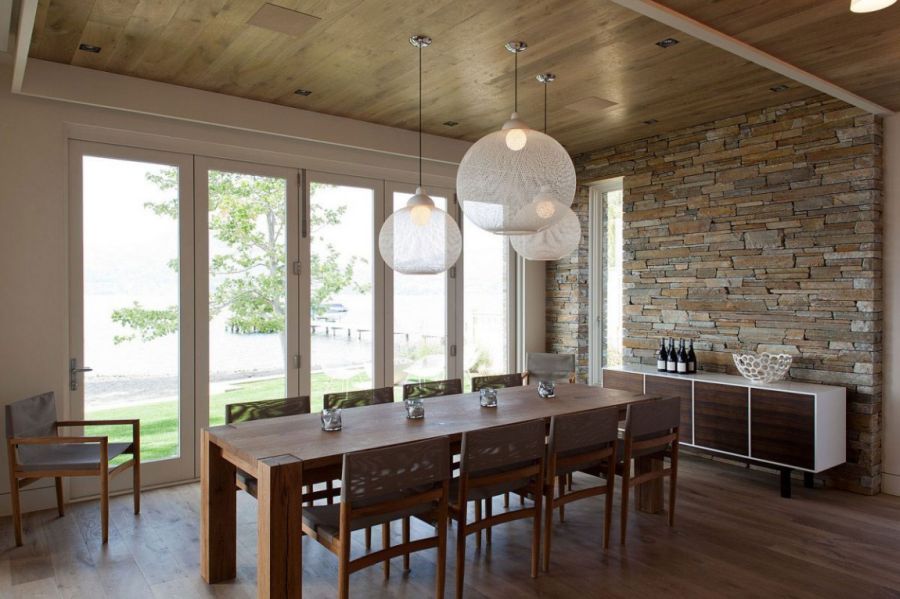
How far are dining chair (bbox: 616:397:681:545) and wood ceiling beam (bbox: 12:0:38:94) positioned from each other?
11.5 ft

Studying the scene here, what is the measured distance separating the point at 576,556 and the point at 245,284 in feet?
10.4

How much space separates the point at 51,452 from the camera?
12.5 feet

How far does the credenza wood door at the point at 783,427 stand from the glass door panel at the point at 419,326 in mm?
2816

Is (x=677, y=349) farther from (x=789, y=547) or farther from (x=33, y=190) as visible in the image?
(x=33, y=190)

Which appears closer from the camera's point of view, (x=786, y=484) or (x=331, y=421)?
(x=331, y=421)

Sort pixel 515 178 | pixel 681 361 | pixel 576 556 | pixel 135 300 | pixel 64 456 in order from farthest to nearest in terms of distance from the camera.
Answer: pixel 681 361, pixel 135 300, pixel 64 456, pixel 576 556, pixel 515 178

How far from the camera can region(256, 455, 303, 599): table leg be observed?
2489 mm

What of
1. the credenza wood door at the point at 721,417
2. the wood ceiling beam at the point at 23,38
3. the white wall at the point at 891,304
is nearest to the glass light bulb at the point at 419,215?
the wood ceiling beam at the point at 23,38

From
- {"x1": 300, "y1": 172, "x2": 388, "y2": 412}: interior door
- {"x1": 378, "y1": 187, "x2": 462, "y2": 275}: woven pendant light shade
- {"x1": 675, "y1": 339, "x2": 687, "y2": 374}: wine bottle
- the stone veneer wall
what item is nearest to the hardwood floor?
the stone veneer wall

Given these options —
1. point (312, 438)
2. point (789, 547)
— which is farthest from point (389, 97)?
point (789, 547)

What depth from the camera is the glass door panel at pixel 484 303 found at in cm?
638

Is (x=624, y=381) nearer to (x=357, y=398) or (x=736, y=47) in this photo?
(x=357, y=398)

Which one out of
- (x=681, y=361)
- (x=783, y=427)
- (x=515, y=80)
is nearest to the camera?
(x=515, y=80)

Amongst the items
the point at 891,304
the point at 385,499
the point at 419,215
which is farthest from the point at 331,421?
the point at 891,304
